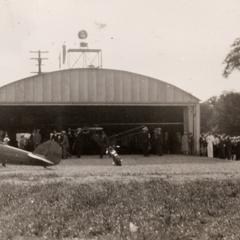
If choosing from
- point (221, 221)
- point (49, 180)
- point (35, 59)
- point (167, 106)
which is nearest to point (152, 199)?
point (221, 221)

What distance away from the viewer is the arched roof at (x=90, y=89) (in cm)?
3856

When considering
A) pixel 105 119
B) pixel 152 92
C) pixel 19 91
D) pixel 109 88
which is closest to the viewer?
pixel 19 91

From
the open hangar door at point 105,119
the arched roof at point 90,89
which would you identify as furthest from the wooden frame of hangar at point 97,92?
the open hangar door at point 105,119

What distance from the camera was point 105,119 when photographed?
145 ft

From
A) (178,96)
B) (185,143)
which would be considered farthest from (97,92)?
(185,143)

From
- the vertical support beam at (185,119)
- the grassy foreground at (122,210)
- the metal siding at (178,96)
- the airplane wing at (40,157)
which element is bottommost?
the grassy foreground at (122,210)

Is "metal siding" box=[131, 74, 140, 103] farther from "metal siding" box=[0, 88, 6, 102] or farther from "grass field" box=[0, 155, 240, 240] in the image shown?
"grass field" box=[0, 155, 240, 240]

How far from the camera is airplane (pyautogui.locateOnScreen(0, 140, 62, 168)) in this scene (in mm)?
22594

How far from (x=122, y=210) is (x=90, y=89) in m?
26.7

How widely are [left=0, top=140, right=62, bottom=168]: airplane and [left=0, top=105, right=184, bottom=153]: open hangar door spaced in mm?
19574

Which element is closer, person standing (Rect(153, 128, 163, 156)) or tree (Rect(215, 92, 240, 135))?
person standing (Rect(153, 128, 163, 156))

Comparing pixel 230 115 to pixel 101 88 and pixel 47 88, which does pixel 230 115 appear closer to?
pixel 101 88

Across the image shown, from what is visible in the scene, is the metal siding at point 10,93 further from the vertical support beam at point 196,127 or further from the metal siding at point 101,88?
the vertical support beam at point 196,127

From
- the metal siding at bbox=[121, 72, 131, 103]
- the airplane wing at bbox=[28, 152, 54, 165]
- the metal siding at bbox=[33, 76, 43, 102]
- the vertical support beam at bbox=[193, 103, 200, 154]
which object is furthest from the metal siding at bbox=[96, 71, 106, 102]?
the airplane wing at bbox=[28, 152, 54, 165]
